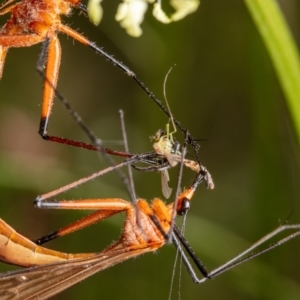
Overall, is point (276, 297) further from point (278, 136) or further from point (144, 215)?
point (144, 215)

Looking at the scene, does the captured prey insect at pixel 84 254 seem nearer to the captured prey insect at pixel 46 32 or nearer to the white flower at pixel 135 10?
the captured prey insect at pixel 46 32

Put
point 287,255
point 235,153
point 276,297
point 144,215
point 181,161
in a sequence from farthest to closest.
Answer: point 235,153, point 287,255, point 276,297, point 144,215, point 181,161

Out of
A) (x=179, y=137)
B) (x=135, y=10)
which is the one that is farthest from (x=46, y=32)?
(x=179, y=137)

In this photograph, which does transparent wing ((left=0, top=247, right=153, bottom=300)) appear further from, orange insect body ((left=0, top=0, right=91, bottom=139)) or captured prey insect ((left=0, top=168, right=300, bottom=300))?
orange insect body ((left=0, top=0, right=91, bottom=139))

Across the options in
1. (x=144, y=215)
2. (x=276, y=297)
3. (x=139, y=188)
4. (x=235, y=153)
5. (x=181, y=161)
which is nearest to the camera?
(x=181, y=161)

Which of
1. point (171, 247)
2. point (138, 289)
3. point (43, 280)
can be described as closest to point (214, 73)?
point (171, 247)

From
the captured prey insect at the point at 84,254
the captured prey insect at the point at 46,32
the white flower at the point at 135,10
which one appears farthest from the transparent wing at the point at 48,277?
the white flower at the point at 135,10
